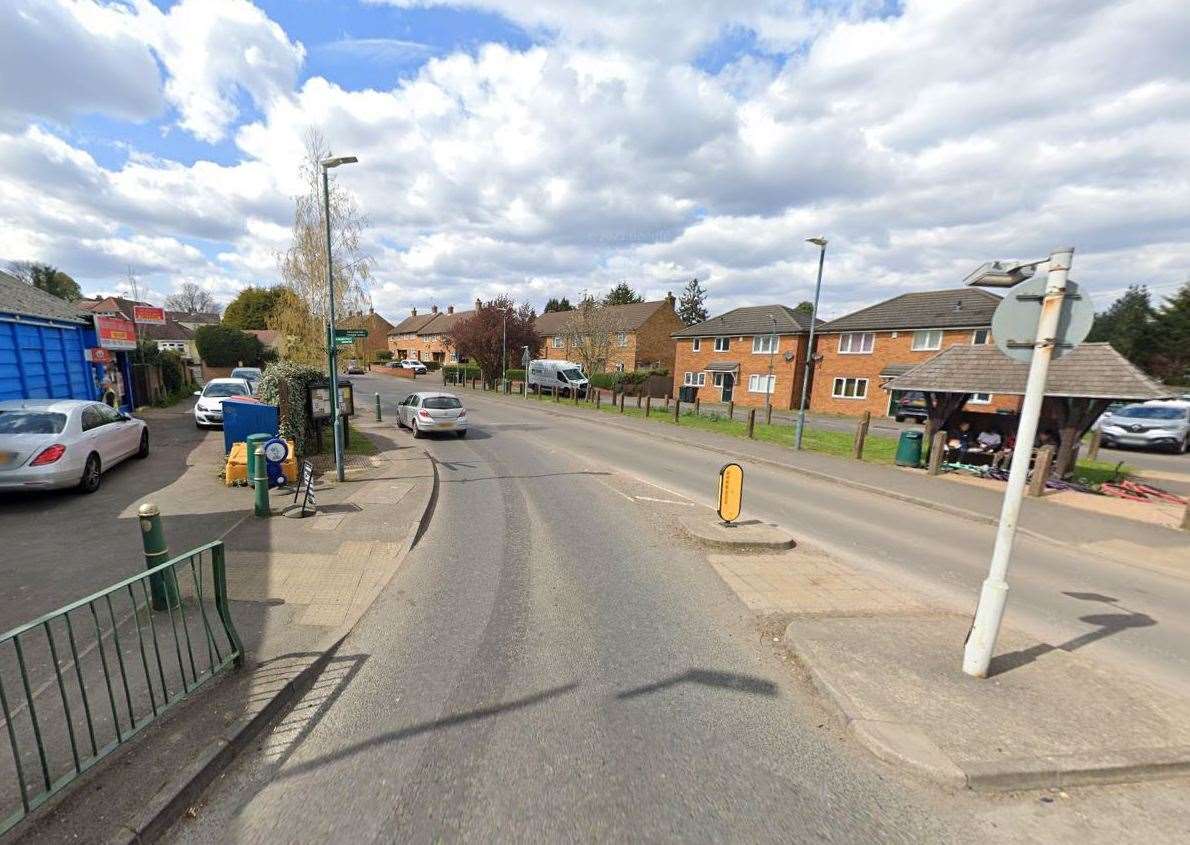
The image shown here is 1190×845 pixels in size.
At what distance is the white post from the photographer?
3.39 meters

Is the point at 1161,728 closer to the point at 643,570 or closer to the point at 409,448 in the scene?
the point at 643,570

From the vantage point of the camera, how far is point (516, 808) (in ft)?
8.65

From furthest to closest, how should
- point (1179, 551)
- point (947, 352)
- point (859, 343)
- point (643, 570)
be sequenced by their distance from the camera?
1. point (859, 343)
2. point (947, 352)
3. point (1179, 551)
4. point (643, 570)

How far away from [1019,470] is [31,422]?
483 inches

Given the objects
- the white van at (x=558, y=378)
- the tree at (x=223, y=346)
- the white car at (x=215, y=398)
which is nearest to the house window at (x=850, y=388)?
the white van at (x=558, y=378)

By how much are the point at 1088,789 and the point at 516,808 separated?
3.29 meters

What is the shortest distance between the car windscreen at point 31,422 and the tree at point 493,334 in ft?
98.4

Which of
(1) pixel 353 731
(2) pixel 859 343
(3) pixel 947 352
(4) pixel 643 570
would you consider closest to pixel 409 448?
(4) pixel 643 570

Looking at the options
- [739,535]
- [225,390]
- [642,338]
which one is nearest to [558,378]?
Result: [642,338]

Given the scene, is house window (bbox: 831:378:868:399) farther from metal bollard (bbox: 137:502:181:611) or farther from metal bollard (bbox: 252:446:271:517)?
metal bollard (bbox: 137:502:181:611)

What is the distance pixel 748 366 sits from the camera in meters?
33.6

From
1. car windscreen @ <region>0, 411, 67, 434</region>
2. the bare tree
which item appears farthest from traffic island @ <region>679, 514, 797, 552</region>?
the bare tree

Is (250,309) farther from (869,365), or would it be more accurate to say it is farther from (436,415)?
(869,365)

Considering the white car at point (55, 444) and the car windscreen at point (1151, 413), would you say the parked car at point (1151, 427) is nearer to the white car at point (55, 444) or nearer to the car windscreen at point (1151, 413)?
the car windscreen at point (1151, 413)
